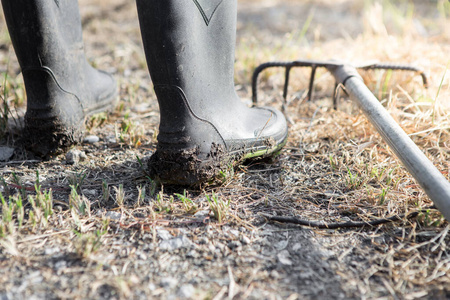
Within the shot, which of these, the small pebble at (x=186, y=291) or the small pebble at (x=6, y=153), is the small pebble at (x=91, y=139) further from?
the small pebble at (x=186, y=291)

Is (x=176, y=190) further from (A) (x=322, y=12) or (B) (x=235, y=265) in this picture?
(A) (x=322, y=12)

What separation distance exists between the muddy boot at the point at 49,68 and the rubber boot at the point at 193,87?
1.57 feet

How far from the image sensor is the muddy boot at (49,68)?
1464 mm

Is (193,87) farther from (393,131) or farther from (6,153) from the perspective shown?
(6,153)

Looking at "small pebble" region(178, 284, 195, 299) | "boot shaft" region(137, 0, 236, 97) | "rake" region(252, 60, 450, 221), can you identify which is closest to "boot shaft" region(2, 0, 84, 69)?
"boot shaft" region(137, 0, 236, 97)

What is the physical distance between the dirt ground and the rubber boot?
11 cm

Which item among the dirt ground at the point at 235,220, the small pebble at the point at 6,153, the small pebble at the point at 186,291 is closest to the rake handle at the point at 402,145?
the dirt ground at the point at 235,220

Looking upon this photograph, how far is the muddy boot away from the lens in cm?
146

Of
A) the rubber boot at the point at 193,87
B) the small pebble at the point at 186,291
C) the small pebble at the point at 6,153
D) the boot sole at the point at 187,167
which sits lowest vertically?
the small pebble at the point at 186,291

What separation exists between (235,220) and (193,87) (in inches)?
18.0

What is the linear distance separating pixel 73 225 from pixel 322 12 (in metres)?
3.47

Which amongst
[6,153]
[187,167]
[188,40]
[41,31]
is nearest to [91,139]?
[6,153]

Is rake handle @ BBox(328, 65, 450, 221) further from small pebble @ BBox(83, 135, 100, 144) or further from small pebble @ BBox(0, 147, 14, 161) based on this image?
small pebble @ BBox(0, 147, 14, 161)

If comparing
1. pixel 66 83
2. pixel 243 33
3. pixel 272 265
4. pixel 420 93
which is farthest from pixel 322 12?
pixel 272 265
